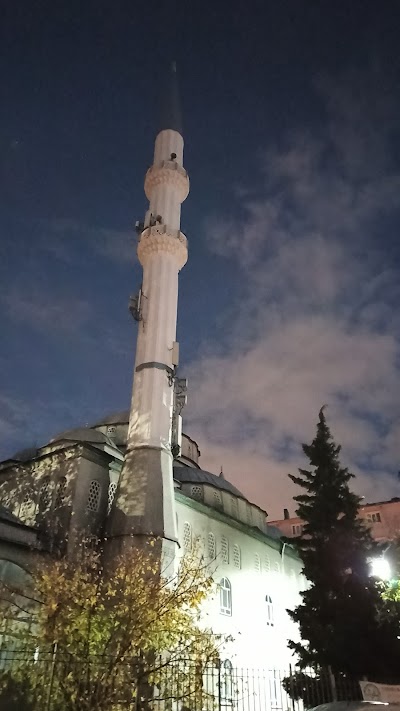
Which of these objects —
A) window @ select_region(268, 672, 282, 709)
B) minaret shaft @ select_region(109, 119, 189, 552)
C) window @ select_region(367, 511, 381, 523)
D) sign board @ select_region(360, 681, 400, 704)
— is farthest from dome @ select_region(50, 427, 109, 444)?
window @ select_region(367, 511, 381, 523)

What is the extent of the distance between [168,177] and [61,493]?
1561 centimetres

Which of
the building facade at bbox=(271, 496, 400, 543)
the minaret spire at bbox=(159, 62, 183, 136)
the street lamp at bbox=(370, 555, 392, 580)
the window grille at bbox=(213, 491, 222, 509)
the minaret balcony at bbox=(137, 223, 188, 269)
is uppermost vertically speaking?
the minaret spire at bbox=(159, 62, 183, 136)

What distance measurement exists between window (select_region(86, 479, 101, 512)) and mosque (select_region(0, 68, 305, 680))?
3 cm

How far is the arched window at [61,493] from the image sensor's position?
18.9 meters

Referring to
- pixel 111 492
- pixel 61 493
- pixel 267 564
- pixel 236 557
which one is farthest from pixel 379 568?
pixel 61 493

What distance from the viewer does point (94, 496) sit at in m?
19.3

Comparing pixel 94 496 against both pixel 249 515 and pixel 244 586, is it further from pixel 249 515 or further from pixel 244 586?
pixel 249 515

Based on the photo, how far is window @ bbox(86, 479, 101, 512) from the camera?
62.5 ft

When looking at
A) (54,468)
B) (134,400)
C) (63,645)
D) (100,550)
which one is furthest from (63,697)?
(134,400)

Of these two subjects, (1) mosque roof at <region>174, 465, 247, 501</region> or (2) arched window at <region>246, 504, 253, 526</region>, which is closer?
(1) mosque roof at <region>174, 465, 247, 501</region>

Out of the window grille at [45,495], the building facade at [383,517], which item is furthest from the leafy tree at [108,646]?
the building facade at [383,517]

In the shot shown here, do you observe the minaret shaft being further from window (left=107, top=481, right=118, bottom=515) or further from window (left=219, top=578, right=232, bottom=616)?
window (left=219, top=578, right=232, bottom=616)

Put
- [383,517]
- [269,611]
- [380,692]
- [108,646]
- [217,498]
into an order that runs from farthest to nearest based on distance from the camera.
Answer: [383,517], [217,498], [269,611], [108,646], [380,692]

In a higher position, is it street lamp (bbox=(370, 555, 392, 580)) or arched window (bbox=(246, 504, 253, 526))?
arched window (bbox=(246, 504, 253, 526))
